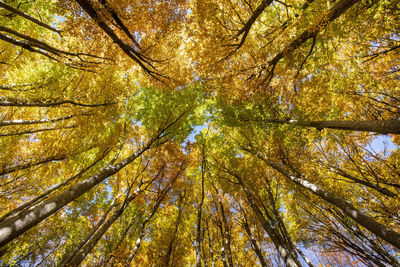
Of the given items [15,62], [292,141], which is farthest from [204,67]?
[15,62]

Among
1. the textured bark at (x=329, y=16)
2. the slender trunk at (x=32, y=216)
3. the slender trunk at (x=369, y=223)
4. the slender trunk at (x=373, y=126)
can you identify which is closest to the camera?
the slender trunk at (x=32, y=216)

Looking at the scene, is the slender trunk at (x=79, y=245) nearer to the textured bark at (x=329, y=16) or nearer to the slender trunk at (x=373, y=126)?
the slender trunk at (x=373, y=126)

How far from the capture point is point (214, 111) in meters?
10.2

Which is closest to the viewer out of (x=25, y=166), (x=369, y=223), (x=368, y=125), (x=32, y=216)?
(x=32, y=216)

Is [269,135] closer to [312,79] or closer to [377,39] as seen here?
[312,79]

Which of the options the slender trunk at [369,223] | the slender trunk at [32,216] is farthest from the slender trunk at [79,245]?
the slender trunk at [369,223]

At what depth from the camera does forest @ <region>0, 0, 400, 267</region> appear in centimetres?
567

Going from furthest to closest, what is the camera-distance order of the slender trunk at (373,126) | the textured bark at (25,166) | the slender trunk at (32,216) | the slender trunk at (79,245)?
1. the textured bark at (25,166)
2. the slender trunk at (79,245)
3. the slender trunk at (373,126)
4. the slender trunk at (32,216)

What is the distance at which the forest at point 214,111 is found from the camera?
5.67 m

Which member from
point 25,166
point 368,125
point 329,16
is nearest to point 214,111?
point 329,16

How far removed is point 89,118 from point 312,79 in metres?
11.6

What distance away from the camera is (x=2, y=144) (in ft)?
21.2

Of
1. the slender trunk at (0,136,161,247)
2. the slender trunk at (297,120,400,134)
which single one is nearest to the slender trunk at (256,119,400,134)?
the slender trunk at (297,120,400,134)

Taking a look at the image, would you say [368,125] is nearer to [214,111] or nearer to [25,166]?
[214,111]
